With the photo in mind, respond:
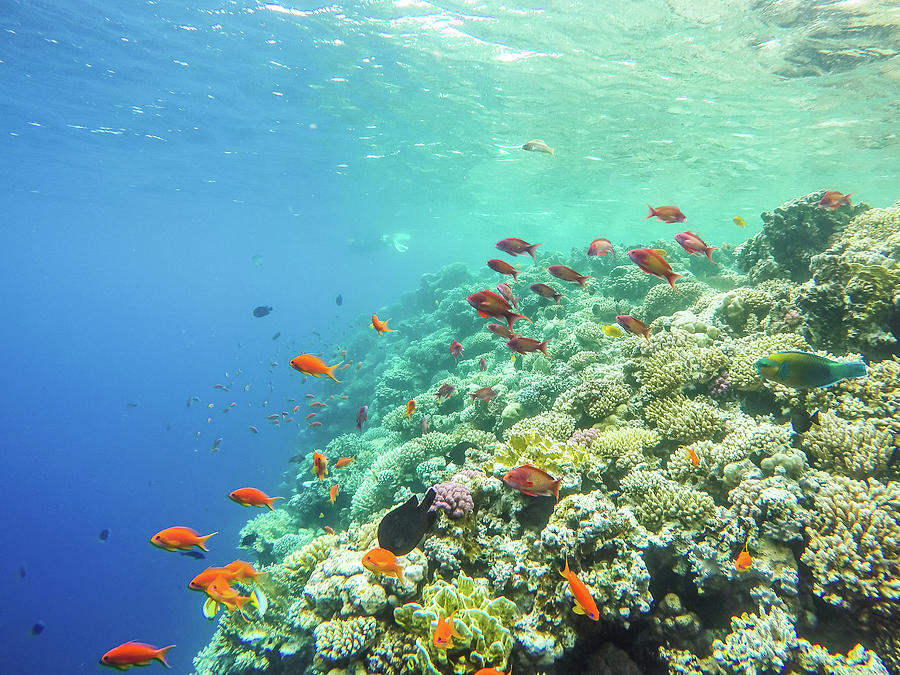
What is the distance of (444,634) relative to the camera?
9.37 feet

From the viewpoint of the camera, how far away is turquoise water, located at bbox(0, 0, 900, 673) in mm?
13734

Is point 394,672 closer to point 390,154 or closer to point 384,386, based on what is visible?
point 384,386

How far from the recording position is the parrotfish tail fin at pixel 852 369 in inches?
112

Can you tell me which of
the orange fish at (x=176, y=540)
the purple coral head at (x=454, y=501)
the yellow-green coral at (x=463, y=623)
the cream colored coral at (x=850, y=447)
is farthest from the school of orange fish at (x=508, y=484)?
the cream colored coral at (x=850, y=447)

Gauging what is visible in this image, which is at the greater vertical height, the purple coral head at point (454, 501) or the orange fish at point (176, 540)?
the purple coral head at point (454, 501)

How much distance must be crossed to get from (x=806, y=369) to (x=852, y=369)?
260 millimetres

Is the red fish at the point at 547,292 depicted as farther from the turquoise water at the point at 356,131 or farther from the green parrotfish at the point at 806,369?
the turquoise water at the point at 356,131

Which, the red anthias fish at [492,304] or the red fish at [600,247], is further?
the red fish at [600,247]

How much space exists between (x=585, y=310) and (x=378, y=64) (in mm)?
14585

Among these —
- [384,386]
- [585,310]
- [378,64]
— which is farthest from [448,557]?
[378,64]

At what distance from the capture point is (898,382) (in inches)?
159

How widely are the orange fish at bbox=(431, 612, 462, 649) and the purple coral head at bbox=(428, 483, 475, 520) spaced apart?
3.24 ft

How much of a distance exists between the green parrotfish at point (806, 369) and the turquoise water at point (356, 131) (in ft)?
46.9

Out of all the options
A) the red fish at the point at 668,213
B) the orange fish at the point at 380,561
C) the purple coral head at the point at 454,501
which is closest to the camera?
the orange fish at the point at 380,561
